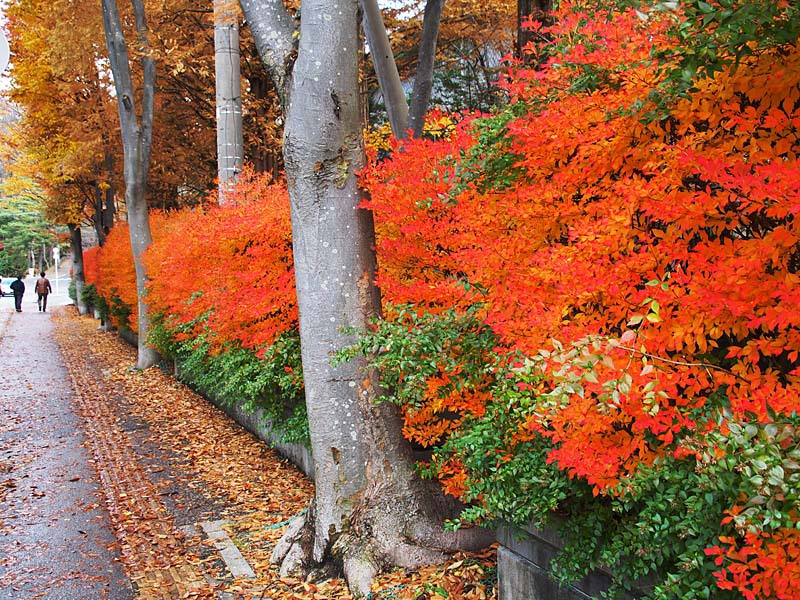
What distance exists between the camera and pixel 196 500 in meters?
6.56

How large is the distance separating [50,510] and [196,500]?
126cm

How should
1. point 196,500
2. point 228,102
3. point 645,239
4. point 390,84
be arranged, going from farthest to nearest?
point 228,102 < point 390,84 < point 196,500 < point 645,239

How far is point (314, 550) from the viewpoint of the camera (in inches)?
191

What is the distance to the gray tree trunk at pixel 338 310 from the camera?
4629 mm

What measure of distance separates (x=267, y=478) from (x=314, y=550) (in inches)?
96.7

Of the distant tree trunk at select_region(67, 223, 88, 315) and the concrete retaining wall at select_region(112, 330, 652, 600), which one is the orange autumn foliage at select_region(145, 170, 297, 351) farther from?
Result: the distant tree trunk at select_region(67, 223, 88, 315)

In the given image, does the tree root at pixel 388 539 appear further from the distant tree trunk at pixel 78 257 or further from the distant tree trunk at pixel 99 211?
the distant tree trunk at pixel 78 257

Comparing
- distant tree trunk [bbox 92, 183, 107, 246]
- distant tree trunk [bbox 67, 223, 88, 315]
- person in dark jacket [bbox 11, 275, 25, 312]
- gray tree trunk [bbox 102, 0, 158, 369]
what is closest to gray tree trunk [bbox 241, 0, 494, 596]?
gray tree trunk [bbox 102, 0, 158, 369]

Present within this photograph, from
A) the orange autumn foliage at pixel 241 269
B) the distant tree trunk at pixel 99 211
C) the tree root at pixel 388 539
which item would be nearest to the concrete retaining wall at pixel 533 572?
the tree root at pixel 388 539

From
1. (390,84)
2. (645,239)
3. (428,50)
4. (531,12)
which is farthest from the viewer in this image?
(428,50)

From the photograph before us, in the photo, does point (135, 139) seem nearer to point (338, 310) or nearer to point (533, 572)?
point (338, 310)

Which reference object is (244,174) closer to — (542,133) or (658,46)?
(542,133)

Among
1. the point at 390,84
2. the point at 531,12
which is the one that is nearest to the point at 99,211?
the point at 390,84

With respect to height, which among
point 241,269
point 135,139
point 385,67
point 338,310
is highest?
point 135,139
